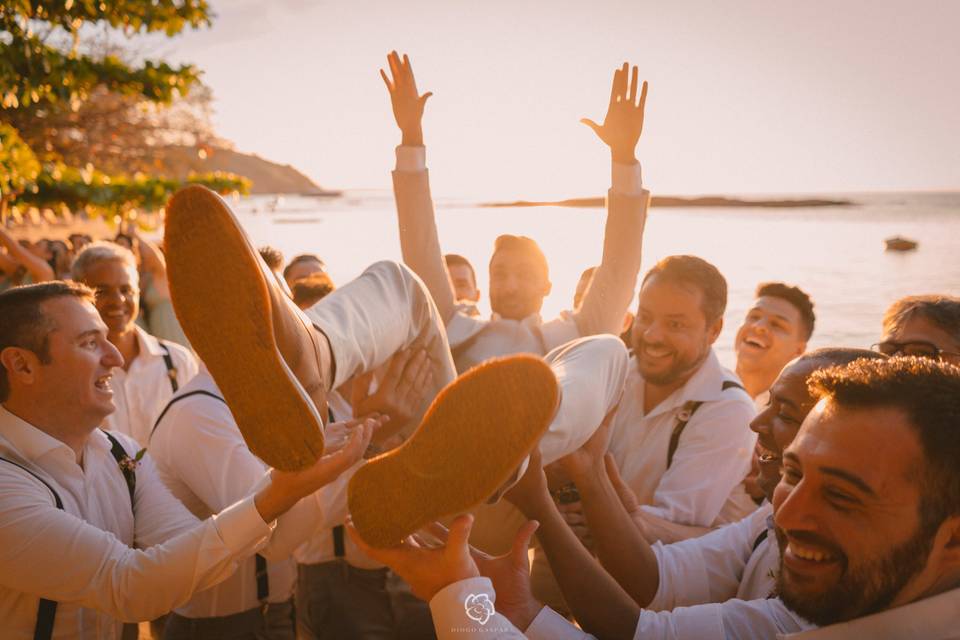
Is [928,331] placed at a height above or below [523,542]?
above

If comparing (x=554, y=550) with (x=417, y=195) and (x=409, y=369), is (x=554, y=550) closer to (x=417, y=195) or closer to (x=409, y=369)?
(x=409, y=369)

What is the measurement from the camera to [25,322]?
2.30 m

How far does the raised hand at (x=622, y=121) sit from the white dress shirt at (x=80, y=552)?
7.62 feet

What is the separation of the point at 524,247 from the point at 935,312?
2.02 m

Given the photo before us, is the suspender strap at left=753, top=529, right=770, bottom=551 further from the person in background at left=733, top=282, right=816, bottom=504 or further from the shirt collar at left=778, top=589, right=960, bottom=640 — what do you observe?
the person in background at left=733, top=282, right=816, bottom=504

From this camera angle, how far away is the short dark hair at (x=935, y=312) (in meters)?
2.85

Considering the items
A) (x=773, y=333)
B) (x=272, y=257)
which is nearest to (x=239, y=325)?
(x=272, y=257)

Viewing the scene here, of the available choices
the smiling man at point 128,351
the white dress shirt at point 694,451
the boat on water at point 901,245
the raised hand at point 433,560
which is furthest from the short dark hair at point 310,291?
the boat on water at point 901,245

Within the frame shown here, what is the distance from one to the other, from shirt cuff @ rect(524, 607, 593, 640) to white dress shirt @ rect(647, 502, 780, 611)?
55 centimetres

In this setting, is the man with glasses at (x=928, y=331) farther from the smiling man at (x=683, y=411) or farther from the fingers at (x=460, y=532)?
the fingers at (x=460, y=532)

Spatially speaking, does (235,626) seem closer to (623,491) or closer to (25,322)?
(25,322)

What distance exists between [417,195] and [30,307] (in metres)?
1.67

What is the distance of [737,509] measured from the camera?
11.0 feet

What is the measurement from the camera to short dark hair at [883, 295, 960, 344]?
112 inches
